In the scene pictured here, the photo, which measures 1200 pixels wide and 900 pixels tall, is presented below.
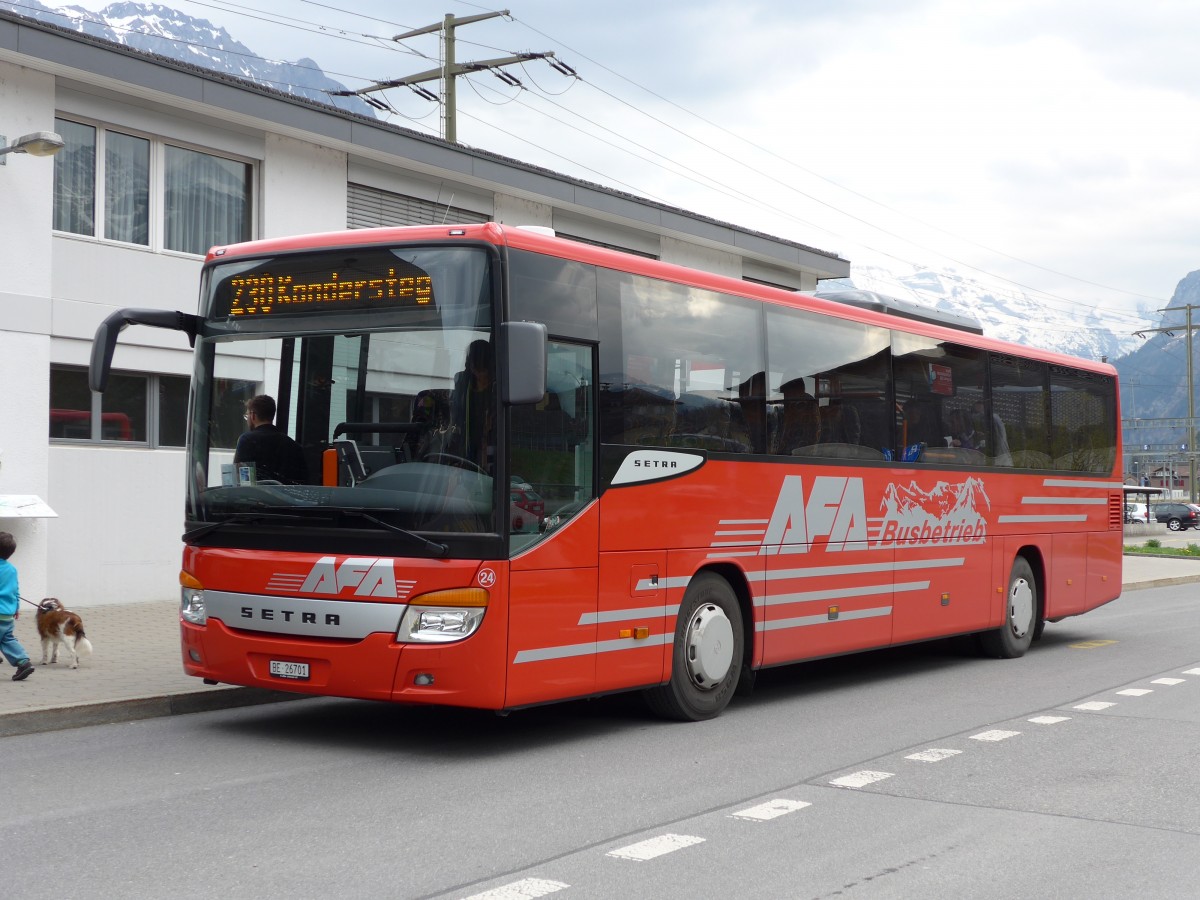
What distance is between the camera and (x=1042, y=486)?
1474 cm

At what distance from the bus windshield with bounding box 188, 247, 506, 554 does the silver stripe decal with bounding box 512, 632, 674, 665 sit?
80 centimetres

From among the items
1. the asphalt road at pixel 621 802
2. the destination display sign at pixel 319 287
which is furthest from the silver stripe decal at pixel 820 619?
the destination display sign at pixel 319 287

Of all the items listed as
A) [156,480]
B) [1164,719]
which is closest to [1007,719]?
[1164,719]

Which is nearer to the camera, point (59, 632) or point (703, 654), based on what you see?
point (703, 654)

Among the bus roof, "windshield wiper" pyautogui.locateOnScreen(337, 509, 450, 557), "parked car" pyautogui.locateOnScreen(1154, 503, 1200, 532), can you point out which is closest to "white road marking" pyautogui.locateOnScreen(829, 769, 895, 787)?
"windshield wiper" pyautogui.locateOnScreen(337, 509, 450, 557)

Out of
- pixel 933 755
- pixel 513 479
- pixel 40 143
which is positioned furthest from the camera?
pixel 40 143

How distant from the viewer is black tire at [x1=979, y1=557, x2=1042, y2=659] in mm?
14234

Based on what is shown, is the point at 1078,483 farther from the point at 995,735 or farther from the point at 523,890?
the point at 523,890

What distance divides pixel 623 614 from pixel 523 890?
11.9 feet

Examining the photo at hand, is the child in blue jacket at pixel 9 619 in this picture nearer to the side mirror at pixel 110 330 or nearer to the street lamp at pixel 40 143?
the side mirror at pixel 110 330

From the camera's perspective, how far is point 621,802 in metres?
7.03

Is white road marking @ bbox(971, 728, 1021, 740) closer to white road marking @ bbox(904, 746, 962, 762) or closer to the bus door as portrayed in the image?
white road marking @ bbox(904, 746, 962, 762)

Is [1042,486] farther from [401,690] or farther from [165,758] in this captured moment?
[165,758]

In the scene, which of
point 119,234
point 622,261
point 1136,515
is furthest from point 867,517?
point 1136,515
